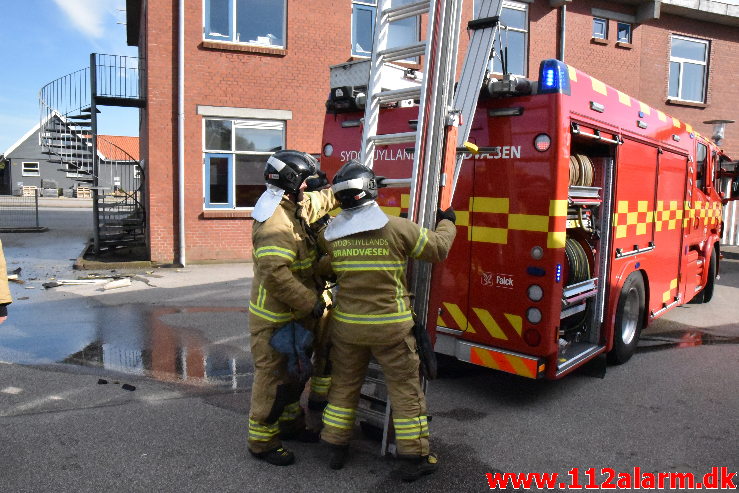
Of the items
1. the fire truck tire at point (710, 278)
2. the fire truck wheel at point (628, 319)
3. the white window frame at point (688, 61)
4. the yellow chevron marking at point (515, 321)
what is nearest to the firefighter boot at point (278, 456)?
the yellow chevron marking at point (515, 321)

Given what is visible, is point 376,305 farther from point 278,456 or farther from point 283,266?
point 278,456

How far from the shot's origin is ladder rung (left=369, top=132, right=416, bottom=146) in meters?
3.71

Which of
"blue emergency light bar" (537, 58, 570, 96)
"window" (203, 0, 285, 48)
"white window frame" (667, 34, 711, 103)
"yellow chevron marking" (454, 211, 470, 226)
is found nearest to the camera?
"blue emergency light bar" (537, 58, 570, 96)

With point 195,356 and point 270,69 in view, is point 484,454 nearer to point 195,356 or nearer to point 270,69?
point 195,356

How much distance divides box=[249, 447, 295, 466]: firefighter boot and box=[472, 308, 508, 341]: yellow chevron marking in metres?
1.82

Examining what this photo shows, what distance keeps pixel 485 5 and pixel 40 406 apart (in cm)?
446

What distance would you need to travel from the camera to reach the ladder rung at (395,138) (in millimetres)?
3711

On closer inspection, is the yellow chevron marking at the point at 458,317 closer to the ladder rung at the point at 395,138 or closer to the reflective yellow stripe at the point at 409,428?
the reflective yellow stripe at the point at 409,428

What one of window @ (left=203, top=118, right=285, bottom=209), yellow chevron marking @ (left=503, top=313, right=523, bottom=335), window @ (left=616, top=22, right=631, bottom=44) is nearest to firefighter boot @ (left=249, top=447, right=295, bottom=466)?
yellow chevron marking @ (left=503, top=313, right=523, bottom=335)

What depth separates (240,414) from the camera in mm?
4340

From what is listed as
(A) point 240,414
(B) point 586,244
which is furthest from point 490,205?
(A) point 240,414

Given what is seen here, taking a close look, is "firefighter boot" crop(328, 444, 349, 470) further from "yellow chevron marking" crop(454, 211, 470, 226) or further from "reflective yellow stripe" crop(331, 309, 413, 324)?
"yellow chevron marking" crop(454, 211, 470, 226)

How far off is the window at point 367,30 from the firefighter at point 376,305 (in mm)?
10286

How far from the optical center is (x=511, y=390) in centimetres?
498
